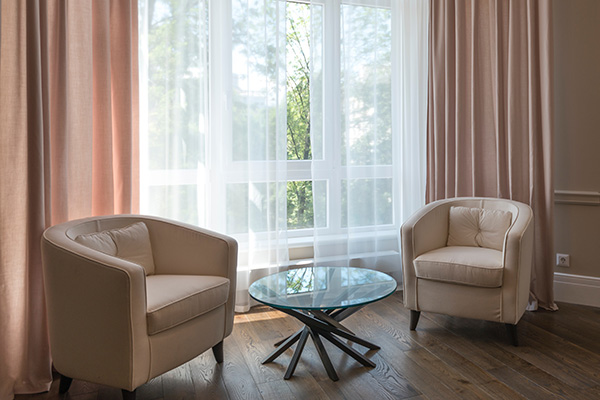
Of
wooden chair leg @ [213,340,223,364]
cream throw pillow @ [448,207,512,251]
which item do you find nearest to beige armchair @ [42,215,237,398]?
wooden chair leg @ [213,340,223,364]

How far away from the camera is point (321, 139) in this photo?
3.86 metres

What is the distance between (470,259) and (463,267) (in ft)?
0.28

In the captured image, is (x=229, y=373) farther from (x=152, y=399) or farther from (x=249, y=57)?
(x=249, y=57)

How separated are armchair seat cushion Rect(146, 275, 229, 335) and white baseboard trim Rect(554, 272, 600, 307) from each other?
8.95 ft

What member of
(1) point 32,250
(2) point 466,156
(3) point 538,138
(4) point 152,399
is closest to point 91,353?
(4) point 152,399

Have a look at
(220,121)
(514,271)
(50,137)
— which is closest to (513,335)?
(514,271)

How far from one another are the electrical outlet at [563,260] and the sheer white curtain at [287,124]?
3.90ft

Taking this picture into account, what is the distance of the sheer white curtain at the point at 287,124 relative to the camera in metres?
3.33

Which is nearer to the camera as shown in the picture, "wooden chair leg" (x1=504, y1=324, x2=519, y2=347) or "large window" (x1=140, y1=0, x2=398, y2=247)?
"wooden chair leg" (x1=504, y1=324, x2=519, y2=347)

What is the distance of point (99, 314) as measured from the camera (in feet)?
6.84

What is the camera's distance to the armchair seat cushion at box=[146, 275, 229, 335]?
215 centimetres

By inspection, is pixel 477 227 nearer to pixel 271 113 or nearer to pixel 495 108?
pixel 495 108

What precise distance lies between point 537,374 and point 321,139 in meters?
2.25

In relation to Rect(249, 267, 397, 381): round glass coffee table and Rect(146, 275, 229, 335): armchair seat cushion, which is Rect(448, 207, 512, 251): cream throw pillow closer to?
Rect(249, 267, 397, 381): round glass coffee table
